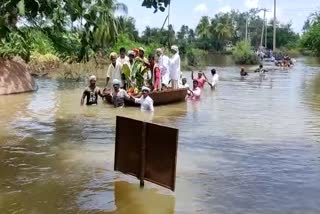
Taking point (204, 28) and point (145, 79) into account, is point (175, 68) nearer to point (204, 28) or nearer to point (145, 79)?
point (145, 79)

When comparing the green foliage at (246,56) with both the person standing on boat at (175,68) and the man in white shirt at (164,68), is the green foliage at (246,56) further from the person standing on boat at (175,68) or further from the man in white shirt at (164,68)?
the man in white shirt at (164,68)

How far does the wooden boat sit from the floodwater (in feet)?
1.32

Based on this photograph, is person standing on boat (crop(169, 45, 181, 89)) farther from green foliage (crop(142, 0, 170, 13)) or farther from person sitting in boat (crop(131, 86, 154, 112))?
green foliage (crop(142, 0, 170, 13))

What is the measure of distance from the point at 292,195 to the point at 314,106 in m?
11.4

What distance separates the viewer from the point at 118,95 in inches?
632

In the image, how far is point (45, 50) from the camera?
99.4 ft

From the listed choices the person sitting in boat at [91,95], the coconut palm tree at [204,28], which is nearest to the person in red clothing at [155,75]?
the person sitting in boat at [91,95]

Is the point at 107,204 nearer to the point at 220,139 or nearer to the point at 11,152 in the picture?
the point at 11,152

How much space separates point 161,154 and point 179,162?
8.16ft

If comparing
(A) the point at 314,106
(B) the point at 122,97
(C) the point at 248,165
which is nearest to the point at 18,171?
(C) the point at 248,165

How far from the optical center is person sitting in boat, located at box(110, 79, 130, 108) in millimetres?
16047

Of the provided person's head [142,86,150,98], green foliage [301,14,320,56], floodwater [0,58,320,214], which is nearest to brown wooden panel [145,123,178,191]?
floodwater [0,58,320,214]

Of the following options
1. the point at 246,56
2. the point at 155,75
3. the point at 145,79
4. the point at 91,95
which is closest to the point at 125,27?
the point at 145,79

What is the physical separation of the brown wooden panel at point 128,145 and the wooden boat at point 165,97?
28.0 feet
